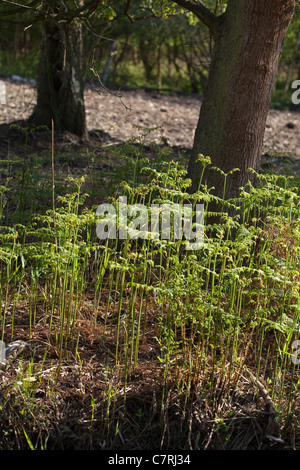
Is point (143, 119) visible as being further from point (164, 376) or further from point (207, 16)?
point (164, 376)

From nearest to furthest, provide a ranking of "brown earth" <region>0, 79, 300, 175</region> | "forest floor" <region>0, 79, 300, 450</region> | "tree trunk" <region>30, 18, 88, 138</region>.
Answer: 1. "forest floor" <region>0, 79, 300, 450</region>
2. "tree trunk" <region>30, 18, 88, 138</region>
3. "brown earth" <region>0, 79, 300, 175</region>

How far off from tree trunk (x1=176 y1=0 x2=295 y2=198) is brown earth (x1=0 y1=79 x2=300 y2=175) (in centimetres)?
302

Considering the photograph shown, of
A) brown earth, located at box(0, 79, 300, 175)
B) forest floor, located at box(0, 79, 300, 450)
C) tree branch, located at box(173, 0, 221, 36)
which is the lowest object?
forest floor, located at box(0, 79, 300, 450)

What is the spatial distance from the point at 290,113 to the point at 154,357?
10.9 m

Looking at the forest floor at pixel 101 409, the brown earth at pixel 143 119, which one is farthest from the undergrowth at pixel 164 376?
the brown earth at pixel 143 119

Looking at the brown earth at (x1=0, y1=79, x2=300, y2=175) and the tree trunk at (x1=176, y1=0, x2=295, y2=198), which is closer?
the tree trunk at (x1=176, y1=0, x2=295, y2=198)

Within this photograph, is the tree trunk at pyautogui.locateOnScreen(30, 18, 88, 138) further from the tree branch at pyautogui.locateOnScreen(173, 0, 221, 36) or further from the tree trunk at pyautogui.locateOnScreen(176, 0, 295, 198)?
the tree trunk at pyautogui.locateOnScreen(176, 0, 295, 198)

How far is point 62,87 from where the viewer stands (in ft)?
24.3

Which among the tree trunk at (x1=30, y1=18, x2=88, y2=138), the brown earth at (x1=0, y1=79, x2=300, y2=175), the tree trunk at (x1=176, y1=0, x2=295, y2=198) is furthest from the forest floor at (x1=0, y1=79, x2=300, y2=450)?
the tree trunk at (x1=30, y1=18, x2=88, y2=138)

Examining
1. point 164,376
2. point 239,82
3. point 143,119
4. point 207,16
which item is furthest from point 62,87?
point 164,376

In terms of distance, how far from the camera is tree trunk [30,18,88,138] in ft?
23.7

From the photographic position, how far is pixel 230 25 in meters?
4.37

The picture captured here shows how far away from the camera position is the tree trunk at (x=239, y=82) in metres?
4.25
